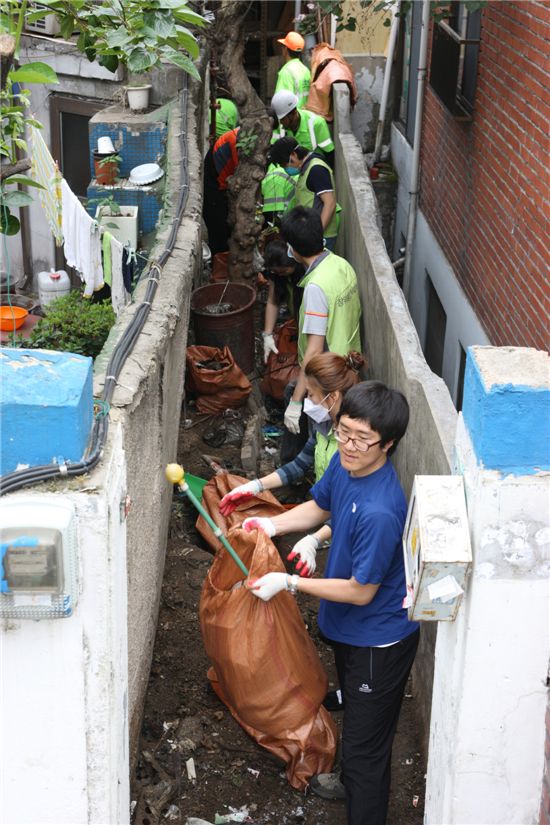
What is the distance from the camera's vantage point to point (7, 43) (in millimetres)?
4043

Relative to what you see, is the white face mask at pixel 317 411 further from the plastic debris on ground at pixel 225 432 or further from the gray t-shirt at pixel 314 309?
the plastic debris on ground at pixel 225 432

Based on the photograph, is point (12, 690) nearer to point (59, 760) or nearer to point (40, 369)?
point (59, 760)

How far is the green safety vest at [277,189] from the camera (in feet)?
26.9

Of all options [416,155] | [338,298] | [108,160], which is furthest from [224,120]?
[338,298]

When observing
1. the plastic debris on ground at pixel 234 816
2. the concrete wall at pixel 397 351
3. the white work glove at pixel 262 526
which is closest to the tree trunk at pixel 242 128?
the concrete wall at pixel 397 351

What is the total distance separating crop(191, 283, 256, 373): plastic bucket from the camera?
7.41m

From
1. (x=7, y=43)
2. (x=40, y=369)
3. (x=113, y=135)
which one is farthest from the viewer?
(x=113, y=135)

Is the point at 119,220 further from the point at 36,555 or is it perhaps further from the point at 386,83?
the point at 36,555

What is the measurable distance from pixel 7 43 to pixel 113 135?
14.2 feet

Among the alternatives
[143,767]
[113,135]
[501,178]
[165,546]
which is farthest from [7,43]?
[113,135]

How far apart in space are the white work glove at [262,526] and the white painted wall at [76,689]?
1190 mm

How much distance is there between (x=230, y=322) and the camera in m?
7.43

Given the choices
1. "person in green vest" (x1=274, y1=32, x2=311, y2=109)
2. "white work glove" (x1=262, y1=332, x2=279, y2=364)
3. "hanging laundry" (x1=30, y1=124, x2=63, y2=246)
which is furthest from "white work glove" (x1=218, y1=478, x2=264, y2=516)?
"person in green vest" (x1=274, y1=32, x2=311, y2=109)

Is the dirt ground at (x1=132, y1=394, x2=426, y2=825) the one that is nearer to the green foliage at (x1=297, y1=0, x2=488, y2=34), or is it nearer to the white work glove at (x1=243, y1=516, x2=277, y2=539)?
the white work glove at (x1=243, y1=516, x2=277, y2=539)
